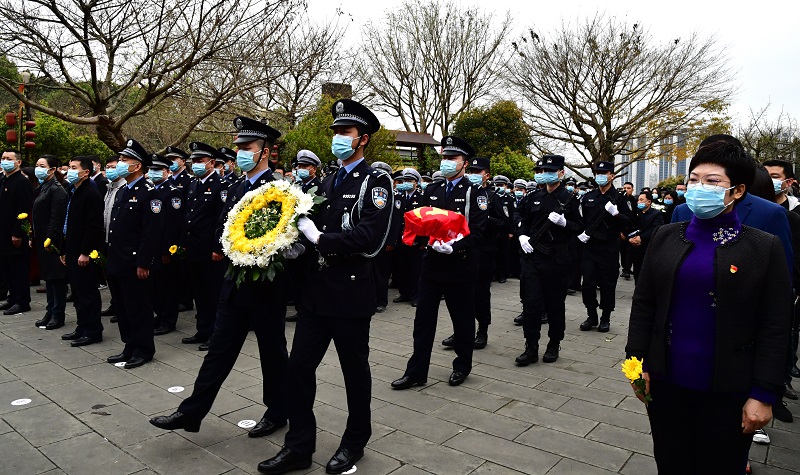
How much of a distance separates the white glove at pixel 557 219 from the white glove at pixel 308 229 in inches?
130

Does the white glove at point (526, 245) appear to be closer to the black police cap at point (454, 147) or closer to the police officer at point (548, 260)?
the police officer at point (548, 260)

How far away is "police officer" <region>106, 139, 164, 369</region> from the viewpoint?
19.4ft

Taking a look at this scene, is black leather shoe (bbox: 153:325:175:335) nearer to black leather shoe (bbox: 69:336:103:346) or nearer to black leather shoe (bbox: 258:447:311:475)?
black leather shoe (bbox: 69:336:103:346)

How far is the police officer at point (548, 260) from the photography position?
6109mm

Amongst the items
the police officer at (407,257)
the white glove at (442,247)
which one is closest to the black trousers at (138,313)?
the white glove at (442,247)

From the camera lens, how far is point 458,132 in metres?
29.9

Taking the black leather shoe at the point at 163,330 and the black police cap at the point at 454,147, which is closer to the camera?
the black police cap at the point at 454,147

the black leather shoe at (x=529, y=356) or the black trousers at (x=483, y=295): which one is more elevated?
the black trousers at (x=483, y=295)

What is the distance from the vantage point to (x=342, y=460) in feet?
11.9

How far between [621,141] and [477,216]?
23.6m

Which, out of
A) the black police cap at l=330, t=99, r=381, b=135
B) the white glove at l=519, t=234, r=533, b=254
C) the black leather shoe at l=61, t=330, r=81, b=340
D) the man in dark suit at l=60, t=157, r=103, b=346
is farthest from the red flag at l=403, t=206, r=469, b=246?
the black leather shoe at l=61, t=330, r=81, b=340

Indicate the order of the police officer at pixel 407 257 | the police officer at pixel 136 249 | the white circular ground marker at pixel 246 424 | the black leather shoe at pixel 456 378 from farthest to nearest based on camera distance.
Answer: the police officer at pixel 407 257 < the police officer at pixel 136 249 < the black leather shoe at pixel 456 378 < the white circular ground marker at pixel 246 424

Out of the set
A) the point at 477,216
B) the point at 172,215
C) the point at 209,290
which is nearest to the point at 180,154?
the point at 172,215

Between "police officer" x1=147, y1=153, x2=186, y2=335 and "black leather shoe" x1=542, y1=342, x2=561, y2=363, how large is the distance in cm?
457
